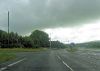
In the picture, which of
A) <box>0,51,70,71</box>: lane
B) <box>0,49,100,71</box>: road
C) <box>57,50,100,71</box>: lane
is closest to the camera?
<box>0,51,70,71</box>: lane

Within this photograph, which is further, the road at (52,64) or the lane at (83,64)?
the lane at (83,64)

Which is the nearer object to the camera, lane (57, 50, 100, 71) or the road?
the road

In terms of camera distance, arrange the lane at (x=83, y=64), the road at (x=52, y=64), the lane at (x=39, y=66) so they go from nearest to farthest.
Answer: the lane at (x=39, y=66) < the road at (x=52, y=64) < the lane at (x=83, y=64)

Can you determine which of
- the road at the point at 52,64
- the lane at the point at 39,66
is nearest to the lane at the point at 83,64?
the road at the point at 52,64

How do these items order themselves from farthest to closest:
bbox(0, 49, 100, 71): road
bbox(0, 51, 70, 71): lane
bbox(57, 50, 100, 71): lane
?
bbox(57, 50, 100, 71): lane < bbox(0, 49, 100, 71): road < bbox(0, 51, 70, 71): lane

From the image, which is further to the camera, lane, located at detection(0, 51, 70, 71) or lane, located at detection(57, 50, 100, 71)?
lane, located at detection(57, 50, 100, 71)

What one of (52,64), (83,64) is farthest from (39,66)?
(83,64)

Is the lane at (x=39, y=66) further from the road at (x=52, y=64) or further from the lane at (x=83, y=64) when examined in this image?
the lane at (x=83, y=64)

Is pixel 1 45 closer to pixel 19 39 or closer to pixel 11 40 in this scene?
pixel 11 40

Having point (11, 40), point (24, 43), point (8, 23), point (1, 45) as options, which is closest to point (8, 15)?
point (8, 23)

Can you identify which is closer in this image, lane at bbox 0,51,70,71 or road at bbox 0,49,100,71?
lane at bbox 0,51,70,71

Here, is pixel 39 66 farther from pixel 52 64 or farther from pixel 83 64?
pixel 83 64

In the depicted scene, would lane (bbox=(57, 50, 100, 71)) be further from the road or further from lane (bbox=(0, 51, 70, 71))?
lane (bbox=(0, 51, 70, 71))

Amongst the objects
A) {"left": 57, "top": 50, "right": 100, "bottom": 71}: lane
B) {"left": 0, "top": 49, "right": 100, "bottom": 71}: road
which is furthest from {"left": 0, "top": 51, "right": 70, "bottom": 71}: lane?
{"left": 57, "top": 50, "right": 100, "bottom": 71}: lane
